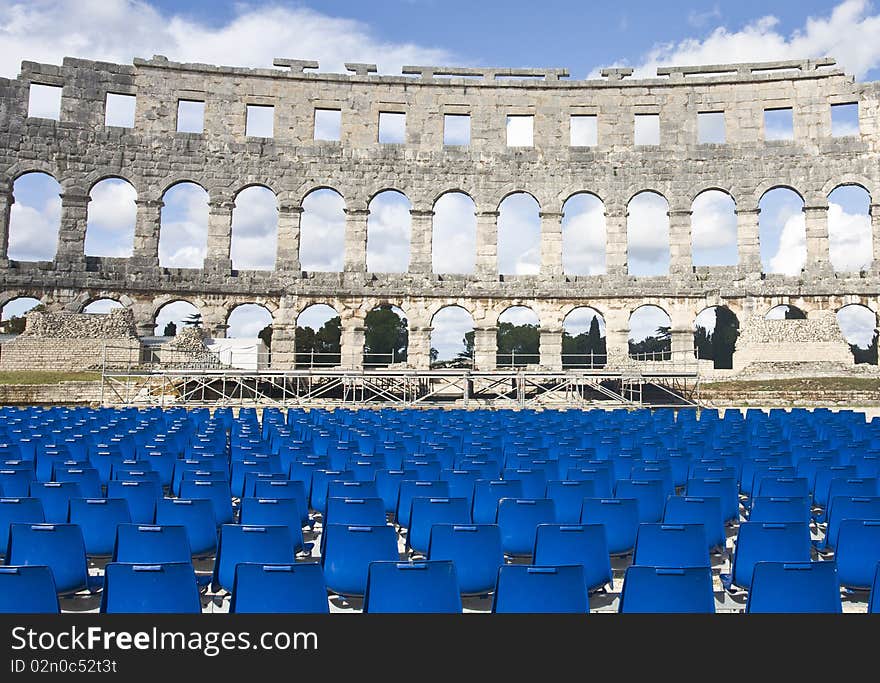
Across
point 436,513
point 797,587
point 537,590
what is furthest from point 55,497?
point 797,587

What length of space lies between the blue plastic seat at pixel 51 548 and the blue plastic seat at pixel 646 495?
443 centimetres

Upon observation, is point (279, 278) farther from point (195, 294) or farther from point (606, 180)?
point (606, 180)

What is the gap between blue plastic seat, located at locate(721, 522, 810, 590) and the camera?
455 cm

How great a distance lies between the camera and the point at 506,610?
3.42 meters

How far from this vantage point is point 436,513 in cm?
534

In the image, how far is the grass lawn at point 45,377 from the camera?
22797mm

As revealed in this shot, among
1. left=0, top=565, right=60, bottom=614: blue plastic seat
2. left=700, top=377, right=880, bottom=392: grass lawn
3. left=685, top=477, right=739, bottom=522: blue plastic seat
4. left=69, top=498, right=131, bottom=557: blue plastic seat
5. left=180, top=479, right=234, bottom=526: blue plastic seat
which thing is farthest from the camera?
left=700, top=377, right=880, bottom=392: grass lawn

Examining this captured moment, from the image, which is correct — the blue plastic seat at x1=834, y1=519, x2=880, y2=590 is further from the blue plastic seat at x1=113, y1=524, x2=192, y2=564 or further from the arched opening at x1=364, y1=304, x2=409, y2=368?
the arched opening at x1=364, y1=304, x2=409, y2=368

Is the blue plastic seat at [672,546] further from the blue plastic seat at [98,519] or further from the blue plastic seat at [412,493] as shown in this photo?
the blue plastic seat at [98,519]

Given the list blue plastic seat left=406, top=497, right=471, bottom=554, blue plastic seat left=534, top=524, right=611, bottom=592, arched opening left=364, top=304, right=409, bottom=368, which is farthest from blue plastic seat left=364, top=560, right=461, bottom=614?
arched opening left=364, top=304, right=409, bottom=368

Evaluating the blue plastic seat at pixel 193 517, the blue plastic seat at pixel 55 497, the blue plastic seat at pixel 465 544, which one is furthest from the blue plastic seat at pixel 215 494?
the blue plastic seat at pixel 465 544

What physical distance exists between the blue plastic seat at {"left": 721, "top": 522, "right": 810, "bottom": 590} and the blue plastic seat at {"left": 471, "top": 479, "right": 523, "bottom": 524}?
218cm

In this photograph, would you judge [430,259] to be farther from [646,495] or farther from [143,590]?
[143,590]
